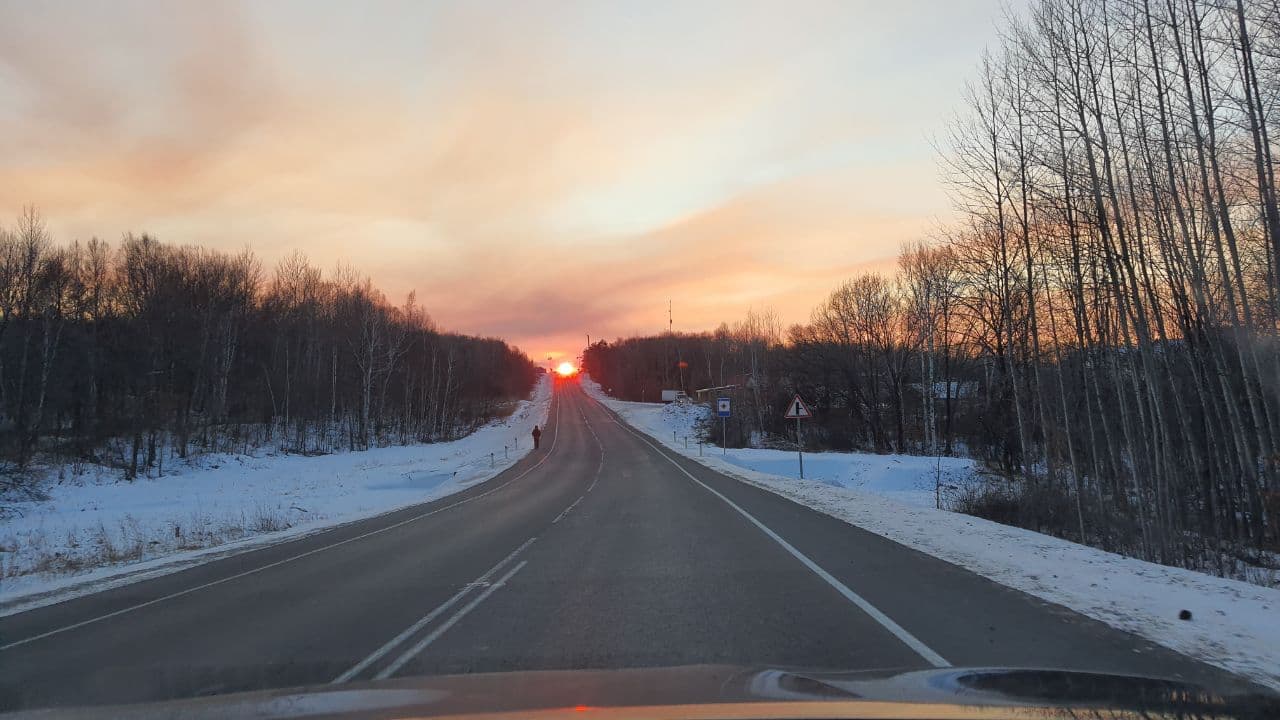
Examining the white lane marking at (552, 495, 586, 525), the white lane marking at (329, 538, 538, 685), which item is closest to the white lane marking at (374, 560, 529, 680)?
the white lane marking at (329, 538, 538, 685)

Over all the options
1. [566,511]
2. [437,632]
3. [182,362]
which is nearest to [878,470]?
[566,511]

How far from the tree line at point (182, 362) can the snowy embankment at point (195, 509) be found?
3.95 meters

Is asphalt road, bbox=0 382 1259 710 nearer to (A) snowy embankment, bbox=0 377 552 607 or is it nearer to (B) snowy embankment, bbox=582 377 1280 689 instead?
(B) snowy embankment, bbox=582 377 1280 689

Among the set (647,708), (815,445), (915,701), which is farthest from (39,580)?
(815,445)

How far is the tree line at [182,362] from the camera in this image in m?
35.2

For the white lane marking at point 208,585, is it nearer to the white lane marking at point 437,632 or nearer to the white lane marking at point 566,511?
the white lane marking at point 566,511

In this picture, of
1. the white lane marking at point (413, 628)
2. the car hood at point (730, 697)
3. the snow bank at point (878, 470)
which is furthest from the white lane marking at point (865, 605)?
the snow bank at point (878, 470)

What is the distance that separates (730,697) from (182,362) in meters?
45.4

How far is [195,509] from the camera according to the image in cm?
2231

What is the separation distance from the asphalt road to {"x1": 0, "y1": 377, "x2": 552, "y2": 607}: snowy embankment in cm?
211

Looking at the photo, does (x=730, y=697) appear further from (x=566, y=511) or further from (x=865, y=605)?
(x=566, y=511)

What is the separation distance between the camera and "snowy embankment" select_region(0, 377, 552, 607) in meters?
11.7

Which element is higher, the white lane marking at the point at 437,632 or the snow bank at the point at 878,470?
the white lane marking at the point at 437,632

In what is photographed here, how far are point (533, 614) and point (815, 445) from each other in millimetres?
42616
